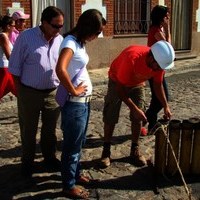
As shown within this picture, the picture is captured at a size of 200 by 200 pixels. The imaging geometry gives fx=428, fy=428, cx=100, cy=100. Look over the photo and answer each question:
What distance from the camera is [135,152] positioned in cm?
495

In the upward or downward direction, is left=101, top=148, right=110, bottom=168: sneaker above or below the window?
Answer: below

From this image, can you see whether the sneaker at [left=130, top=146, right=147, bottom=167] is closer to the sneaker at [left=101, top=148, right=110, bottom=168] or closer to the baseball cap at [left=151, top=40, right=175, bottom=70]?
the sneaker at [left=101, top=148, right=110, bottom=168]

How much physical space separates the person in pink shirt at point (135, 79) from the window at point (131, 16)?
790cm

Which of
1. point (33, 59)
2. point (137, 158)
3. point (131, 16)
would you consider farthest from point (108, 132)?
point (131, 16)

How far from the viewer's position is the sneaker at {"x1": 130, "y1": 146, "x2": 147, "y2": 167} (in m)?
4.87

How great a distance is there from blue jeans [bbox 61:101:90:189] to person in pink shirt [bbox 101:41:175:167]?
61cm

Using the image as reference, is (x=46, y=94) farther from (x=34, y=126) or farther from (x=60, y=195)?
(x=60, y=195)

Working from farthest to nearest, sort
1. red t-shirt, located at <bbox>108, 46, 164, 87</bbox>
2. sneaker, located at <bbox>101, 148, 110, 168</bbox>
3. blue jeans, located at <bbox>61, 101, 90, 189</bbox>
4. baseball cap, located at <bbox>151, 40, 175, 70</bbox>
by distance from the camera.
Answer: sneaker, located at <bbox>101, 148, 110, 168</bbox>
red t-shirt, located at <bbox>108, 46, 164, 87</bbox>
baseball cap, located at <bbox>151, 40, 175, 70</bbox>
blue jeans, located at <bbox>61, 101, 90, 189</bbox>

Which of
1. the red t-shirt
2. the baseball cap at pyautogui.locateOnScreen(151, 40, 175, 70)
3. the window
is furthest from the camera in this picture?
the window

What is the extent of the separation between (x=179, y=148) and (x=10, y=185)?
1.78 metres

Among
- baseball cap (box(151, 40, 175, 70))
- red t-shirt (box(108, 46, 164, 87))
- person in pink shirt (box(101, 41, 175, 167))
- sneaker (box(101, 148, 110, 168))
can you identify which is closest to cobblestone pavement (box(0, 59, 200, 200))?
sneaker (box(101, 148, 110, 168))

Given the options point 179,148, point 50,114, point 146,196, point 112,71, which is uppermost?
point 112,71

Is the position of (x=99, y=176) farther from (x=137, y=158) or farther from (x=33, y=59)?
(x=33, y=59)

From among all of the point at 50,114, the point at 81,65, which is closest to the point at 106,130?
the point at 50,114
